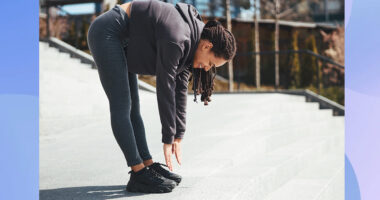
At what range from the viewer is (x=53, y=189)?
271cm

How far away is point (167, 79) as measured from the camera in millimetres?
2211

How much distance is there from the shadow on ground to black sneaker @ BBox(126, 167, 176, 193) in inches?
1.7

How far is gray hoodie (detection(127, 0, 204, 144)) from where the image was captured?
7.25 feet

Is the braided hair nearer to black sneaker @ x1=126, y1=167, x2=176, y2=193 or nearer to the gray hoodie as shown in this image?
the gray hoodie

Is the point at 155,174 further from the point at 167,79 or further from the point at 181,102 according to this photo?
the point at 167,79

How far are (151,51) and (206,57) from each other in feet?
0.98

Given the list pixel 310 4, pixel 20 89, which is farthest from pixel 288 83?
pixel 310 4

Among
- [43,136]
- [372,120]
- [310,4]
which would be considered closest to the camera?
[372,120]

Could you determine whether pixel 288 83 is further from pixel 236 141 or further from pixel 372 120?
pixel 372 120

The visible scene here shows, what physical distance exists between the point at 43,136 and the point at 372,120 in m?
3.78

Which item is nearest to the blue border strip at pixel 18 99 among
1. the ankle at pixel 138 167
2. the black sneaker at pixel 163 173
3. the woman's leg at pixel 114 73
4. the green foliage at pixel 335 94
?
the woman's leg at pixel 114 73

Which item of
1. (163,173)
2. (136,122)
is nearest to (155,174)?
(163,173)

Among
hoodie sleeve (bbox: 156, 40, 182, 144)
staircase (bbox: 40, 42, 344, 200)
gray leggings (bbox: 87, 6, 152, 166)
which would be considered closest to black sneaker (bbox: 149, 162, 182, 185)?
staircase (bbox: 40, 42, 344, 200)

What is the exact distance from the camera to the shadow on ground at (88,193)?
2.48 m
